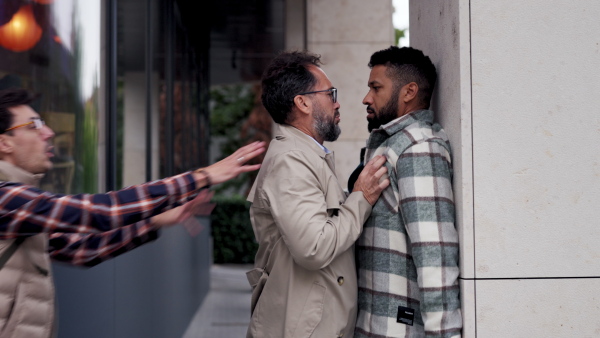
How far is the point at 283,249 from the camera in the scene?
2830mm

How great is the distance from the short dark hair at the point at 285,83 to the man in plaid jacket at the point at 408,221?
0.28 m

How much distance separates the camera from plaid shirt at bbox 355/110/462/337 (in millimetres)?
2482

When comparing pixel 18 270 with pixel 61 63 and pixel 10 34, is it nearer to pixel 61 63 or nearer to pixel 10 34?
pixel 10 34

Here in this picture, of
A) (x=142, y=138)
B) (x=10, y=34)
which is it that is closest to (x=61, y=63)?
(x=10, y=34)

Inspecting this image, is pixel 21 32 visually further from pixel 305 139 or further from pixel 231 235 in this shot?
pixel 231 235

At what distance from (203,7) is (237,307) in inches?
168

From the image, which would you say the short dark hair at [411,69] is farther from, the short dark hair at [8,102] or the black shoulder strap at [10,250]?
the black shoulder strap at [10,250]

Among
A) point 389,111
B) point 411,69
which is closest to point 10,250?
point 389,111

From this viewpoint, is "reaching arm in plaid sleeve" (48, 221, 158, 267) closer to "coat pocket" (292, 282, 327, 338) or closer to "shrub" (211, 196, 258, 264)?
"coat pocket" (292, 282, 327, 338)

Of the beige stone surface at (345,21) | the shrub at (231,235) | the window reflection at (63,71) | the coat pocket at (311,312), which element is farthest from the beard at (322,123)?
the shrub at (231,235)

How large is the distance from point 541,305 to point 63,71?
2.80 m

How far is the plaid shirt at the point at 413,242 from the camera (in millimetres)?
2482

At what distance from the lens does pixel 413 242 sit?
8.22 feet

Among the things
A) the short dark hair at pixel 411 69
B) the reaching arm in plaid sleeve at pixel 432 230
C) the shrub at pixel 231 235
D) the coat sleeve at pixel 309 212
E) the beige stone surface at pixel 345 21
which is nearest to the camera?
the reaching arm in plaid sleeve at pixel 432 230
